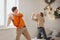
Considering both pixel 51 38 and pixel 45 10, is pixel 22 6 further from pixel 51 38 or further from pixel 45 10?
pixel 51 38

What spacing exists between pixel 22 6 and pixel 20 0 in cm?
20

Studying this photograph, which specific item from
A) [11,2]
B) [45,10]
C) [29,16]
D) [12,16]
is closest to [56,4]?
[45,10]

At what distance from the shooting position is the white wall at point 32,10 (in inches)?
219

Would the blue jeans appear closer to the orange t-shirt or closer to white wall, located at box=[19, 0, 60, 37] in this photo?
white wall, located at box=[19, 0, 60, 37]

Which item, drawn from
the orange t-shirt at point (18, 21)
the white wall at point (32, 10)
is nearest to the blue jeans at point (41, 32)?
the white wall at point (32, 10)

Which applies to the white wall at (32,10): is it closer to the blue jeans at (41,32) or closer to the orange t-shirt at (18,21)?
the blue jeans at (41,32)

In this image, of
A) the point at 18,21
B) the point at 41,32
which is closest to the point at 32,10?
the point at 41,32

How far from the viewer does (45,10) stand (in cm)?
608

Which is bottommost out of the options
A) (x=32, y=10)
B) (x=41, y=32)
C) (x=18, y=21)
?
(x=41, y=32)

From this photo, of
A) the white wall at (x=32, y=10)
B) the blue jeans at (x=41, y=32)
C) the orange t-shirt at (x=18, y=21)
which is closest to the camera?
the orange t-shirt at (x=18, y=21)

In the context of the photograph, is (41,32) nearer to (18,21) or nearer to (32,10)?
(32,10)

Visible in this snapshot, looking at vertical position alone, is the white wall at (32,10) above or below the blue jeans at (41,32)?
above

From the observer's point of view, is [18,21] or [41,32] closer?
[18,21]

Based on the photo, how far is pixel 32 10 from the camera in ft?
19.1
